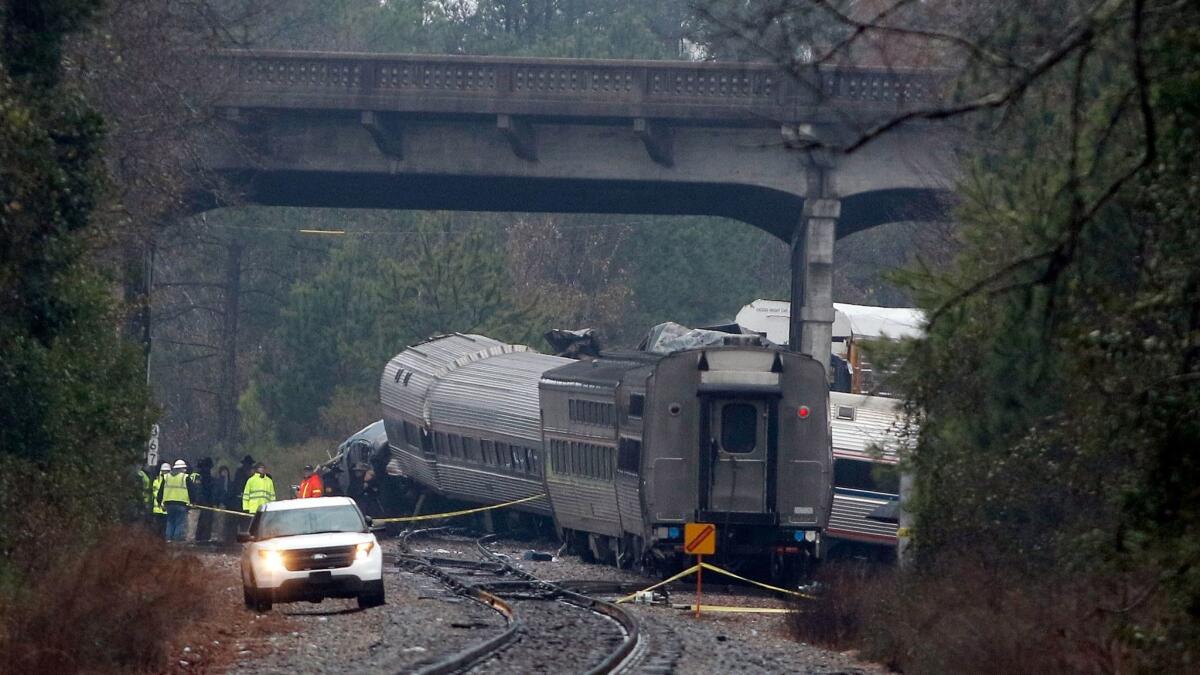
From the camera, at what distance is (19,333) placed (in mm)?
19141

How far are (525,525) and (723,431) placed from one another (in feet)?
43.3

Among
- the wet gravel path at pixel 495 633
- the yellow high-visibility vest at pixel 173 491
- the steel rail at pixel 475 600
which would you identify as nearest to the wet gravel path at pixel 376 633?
the wet gravel path at pixel 495 633

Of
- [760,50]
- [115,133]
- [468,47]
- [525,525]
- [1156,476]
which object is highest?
[468,47]

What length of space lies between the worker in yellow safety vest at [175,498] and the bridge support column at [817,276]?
43.2ft

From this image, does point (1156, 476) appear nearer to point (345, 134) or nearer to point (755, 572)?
point (755, 572)

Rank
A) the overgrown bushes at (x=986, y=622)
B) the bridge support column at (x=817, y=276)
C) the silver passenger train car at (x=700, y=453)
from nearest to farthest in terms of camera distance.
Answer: the overgrown bushes at (x=986, y=622) → the silver passenger train car at (x=700, y=453) → the bridge support column at (x=817, y=276)

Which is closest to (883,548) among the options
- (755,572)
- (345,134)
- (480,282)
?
(755,572)

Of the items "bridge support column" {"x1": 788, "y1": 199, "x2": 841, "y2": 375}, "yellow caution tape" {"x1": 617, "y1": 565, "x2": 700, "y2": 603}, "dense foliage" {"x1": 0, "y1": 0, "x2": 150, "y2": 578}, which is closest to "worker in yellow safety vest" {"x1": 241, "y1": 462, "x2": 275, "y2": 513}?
"yellow caution tape" {"x1": 617, "y1": 565, "x2": 700, "y2": 603}

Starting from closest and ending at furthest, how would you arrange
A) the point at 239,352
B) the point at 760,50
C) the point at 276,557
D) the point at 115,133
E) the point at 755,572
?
the point at 760,50 < the point at 276,557 < the point at 115,133 < the point at 755,572 < the point at 239,352

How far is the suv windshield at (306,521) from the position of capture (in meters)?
21.8

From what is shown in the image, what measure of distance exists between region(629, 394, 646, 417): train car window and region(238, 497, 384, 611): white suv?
6.29 meters

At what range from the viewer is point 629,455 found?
89.9ft

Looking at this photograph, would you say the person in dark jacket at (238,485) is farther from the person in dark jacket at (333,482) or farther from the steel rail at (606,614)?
the steel rail at (606,614)

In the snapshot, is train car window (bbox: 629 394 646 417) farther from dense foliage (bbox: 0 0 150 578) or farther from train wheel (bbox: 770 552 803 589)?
dense foliage (bbox: 0 0 150 578)
